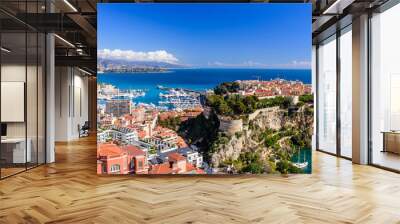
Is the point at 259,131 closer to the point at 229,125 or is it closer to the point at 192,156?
the point at 229,125

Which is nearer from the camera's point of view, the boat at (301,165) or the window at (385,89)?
the boat at (301,165)

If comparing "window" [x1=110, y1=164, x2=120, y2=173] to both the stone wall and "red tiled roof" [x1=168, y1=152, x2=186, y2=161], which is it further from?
the stone wall

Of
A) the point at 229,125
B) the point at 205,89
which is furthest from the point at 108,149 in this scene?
the point at 229,125

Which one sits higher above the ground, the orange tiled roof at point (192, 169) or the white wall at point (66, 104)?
the white wall at point (66, 104)

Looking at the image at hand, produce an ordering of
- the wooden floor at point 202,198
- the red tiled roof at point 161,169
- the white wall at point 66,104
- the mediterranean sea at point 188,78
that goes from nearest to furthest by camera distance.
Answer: the wooden floor at point 202,198
the red tiled roof at point 161,169
the mediterranean sea at point 188,78
the white wall at point 66,104

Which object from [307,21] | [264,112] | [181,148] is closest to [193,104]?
[181,148]

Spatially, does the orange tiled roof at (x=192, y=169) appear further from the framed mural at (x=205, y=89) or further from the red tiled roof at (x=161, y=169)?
the red tiled roof at (x=161, y=169)

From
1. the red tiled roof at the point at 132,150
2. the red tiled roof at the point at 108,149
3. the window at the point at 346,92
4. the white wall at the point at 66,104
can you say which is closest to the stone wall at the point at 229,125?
the red tiled roof at the point at 132,150

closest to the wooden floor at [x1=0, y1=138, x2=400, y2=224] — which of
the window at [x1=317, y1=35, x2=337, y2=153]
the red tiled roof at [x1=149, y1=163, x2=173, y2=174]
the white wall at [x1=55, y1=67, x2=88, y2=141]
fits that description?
the red tiled roof at [x1=149, y1=163, x2=173, y2=174]
